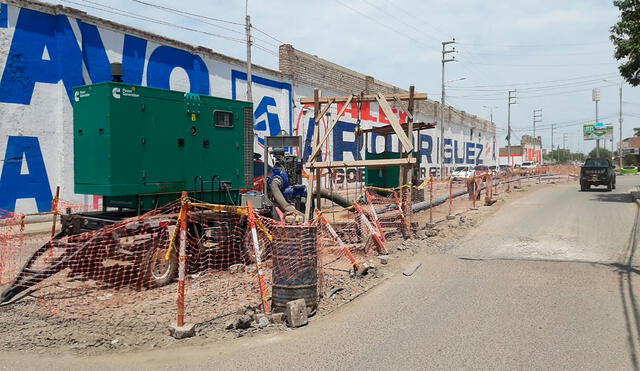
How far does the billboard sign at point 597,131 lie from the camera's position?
108131mm

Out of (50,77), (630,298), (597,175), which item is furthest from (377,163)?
(597,175)

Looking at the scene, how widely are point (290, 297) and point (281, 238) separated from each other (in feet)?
2.58

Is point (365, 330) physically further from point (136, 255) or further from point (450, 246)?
point (450, 246)

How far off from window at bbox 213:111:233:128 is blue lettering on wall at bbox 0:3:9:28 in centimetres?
949

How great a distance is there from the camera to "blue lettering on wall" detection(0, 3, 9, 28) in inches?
575

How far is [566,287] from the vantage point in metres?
7.70

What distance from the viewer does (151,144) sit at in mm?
8508

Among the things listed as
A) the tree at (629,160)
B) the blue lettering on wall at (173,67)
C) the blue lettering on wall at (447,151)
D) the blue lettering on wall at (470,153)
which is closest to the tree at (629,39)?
the blue lettering on wall at (173,67)

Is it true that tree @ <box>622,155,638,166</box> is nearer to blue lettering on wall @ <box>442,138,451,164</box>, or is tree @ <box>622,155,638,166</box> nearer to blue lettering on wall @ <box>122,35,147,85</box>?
blue lettering on wall @ <box>442,138,451,164</box>

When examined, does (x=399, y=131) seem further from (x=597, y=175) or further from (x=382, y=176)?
(x=597, y=175)

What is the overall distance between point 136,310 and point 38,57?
12.1m

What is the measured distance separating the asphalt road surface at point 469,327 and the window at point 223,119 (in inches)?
171

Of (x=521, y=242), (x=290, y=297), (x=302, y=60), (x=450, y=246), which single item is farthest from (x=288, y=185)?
(x=302, y=60)

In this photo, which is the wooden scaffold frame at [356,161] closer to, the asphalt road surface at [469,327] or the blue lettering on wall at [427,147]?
the asphalt road surface at [469,327]
